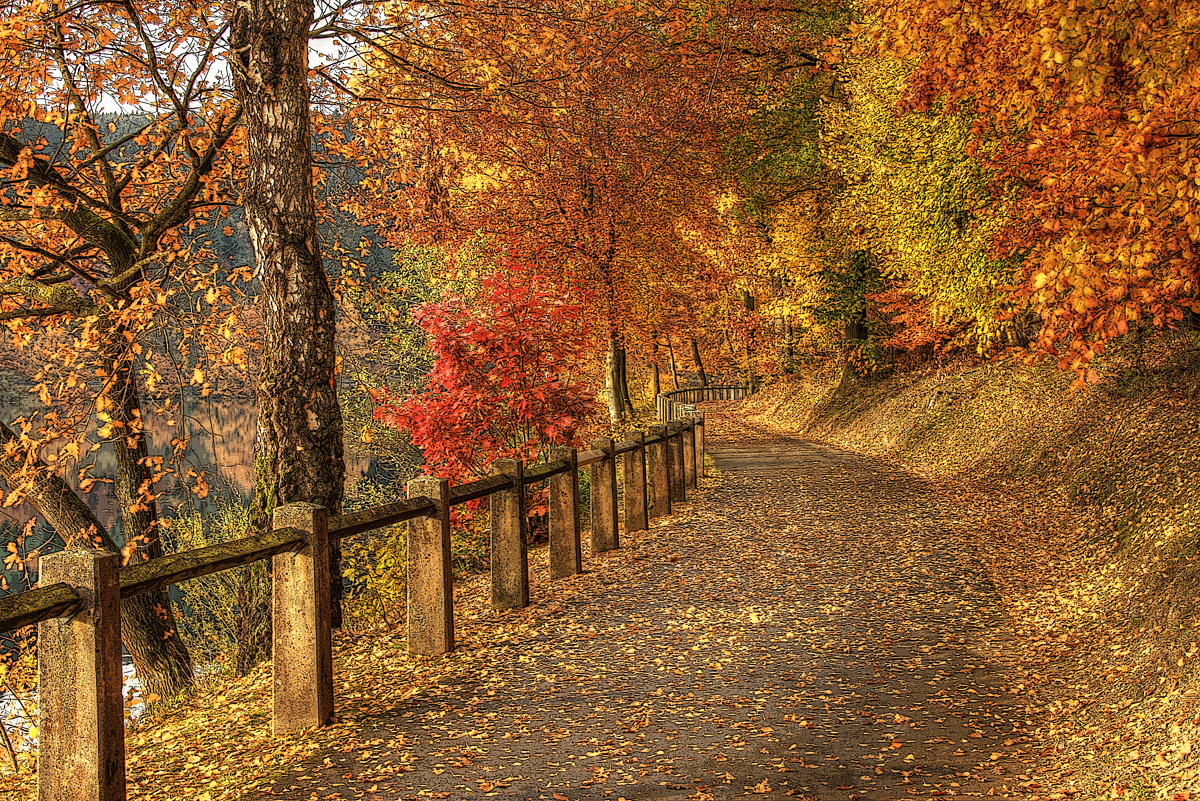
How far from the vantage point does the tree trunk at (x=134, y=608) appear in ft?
30.5

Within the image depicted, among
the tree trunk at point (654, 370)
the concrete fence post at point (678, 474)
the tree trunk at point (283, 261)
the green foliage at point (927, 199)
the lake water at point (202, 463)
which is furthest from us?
the tree trunk at point (654, 370)

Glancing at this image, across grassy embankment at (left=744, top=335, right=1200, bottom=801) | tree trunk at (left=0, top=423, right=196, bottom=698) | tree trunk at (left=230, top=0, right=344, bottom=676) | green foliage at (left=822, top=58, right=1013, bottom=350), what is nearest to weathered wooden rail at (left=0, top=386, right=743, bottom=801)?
tree trunk at (left=230, top=0, right=344, bottom=676)

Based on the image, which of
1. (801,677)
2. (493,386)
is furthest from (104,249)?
(801,677)

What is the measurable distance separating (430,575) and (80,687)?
3.05 m

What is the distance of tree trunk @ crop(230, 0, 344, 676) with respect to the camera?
7535mm

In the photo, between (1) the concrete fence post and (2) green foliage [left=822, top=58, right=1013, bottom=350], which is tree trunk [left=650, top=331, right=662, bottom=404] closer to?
(2) green foliage [left=822, top=58, right=1013, bottom=350]

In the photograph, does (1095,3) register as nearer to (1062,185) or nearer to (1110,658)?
(1062,185)

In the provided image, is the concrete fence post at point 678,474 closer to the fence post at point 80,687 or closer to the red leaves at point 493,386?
the red leaves at point 493,386

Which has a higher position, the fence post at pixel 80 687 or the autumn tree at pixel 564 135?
the autumn tree at pixel 564 135

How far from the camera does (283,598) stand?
5.52 metres

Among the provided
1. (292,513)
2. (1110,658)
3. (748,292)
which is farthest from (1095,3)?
(748,292)

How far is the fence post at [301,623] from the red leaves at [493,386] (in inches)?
212

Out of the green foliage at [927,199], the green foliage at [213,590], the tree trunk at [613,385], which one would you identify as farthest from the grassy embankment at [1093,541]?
the green foliage at [213,590]

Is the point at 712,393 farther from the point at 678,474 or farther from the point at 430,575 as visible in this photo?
the point at 430,575
